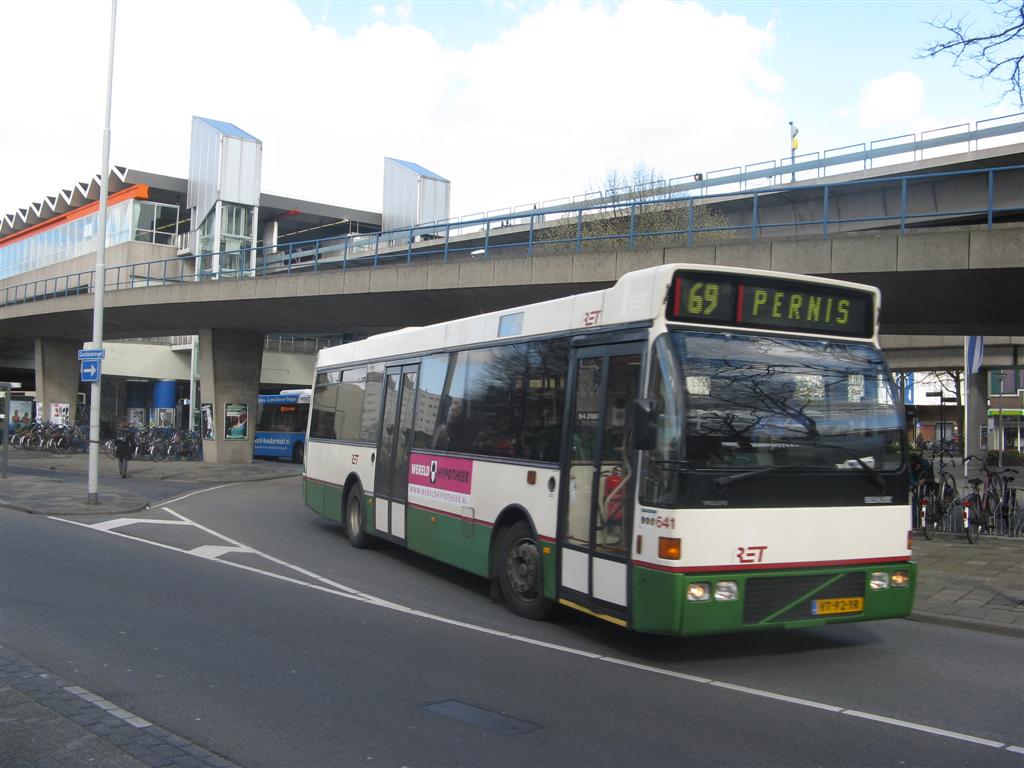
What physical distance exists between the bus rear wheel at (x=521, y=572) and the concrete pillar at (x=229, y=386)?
27.4 m

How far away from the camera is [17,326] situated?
43.0m

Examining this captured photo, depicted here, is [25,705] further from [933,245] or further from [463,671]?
[933,245]

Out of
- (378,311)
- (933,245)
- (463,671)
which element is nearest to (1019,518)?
(933,245)

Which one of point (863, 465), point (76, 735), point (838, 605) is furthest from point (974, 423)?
point (76, 735)

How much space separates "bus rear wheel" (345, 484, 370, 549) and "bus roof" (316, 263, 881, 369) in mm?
2600

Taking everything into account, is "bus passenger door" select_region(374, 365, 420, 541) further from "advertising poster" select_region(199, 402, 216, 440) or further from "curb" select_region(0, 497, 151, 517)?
"advertising poster" select_region(199, 402, 216, 440)

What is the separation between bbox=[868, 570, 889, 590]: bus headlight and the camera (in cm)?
745

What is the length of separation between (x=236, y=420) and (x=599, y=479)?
29640mm

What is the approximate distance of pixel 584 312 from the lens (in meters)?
8.38

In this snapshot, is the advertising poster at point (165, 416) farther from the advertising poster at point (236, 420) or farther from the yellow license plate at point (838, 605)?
the yellow license plate at point (838, 605)

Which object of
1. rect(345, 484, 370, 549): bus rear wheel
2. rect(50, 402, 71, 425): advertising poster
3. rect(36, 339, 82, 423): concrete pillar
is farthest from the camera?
rect(36, 339, 82, 423): concrete pillar

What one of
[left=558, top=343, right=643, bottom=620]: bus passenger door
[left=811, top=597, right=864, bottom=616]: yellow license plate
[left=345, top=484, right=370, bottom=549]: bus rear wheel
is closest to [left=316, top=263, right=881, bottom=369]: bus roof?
[left=558, top=343, right=643, bottom=620]: bus passenger door

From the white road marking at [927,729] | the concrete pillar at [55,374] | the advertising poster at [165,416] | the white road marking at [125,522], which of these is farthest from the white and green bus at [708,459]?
the advertising poster at [165,416]

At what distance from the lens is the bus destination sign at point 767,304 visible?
23.9 ft
